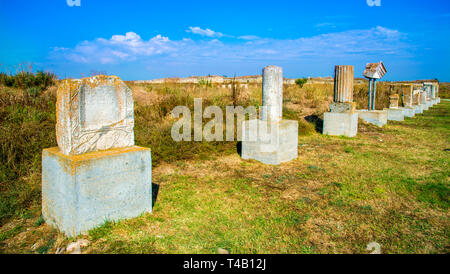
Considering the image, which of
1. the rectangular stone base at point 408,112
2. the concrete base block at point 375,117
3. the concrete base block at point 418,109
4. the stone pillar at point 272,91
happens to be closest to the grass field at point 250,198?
the stone pillar at point 272,91

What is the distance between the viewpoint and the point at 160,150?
20.6 ft

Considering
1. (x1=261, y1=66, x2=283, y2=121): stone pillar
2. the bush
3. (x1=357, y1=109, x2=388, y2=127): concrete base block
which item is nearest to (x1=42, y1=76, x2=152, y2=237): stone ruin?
(x1=261, y1=66, x2=283, y2=121): stone pillar

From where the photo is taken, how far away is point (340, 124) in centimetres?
935

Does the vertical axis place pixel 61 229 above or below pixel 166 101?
below

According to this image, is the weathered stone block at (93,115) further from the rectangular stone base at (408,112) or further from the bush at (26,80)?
the rectangular stone base at (408,112)

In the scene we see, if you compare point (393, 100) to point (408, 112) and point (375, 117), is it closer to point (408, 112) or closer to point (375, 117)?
point (408, 112)

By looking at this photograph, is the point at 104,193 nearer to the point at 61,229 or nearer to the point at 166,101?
the point at 61,229

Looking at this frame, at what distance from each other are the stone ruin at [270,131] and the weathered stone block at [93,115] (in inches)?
129

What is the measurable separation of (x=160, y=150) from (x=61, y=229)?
10.7 feet

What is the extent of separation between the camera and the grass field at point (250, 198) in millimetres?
2959

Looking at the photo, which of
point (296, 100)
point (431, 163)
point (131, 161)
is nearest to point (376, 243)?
point (131, 161)

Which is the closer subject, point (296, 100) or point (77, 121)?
point (77, 121)

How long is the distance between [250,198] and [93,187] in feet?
6.79
